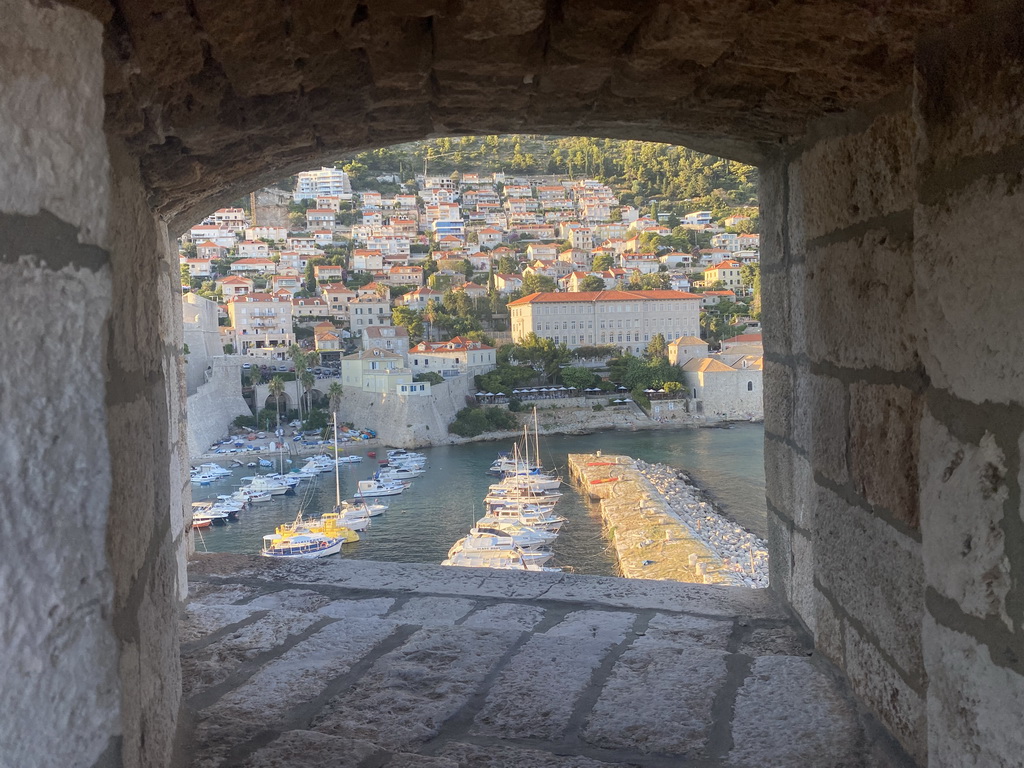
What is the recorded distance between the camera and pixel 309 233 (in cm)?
6188

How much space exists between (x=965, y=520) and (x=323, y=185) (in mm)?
75155

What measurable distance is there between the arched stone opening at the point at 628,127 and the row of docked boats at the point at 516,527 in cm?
1110

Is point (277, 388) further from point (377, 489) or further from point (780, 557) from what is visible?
point (780, 557)

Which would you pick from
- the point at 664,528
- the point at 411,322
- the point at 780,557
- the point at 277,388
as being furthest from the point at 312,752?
the point at 411,322

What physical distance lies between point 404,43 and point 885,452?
908 mm

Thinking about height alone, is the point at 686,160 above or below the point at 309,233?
above

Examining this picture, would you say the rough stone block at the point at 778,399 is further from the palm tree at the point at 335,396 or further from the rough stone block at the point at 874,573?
the palm tree at the point at 335,396

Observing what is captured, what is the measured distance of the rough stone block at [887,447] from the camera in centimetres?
114

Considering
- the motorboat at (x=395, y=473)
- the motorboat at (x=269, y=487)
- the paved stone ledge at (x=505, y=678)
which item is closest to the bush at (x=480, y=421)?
the motorboat at (x=395, y=473)

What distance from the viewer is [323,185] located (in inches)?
2837

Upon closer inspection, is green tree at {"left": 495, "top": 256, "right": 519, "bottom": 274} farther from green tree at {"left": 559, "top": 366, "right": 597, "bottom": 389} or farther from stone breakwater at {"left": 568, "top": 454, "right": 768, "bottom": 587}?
stone breakwater at {"left": 568, "top": 454, "right": 768, "bottom": 587}

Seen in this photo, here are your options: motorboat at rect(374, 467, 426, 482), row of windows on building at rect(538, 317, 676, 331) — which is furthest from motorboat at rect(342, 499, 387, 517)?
row of windows on building at rect(538, 317, 676, 331)

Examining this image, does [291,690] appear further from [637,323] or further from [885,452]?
[637,323]

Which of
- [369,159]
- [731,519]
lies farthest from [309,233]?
[731,519]
